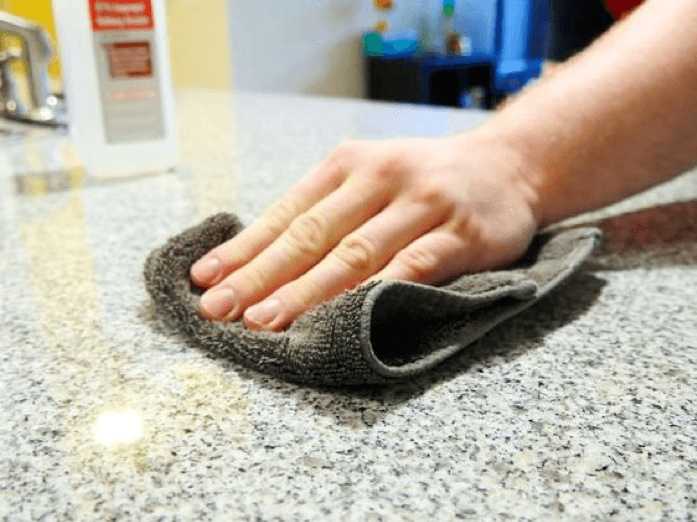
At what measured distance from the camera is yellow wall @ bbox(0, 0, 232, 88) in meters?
2.57

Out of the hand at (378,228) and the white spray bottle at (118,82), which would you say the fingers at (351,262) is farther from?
the white spray bottle at (118,82)

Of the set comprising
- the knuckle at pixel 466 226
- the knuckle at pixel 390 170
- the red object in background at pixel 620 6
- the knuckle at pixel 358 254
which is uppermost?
the red object in background at pixel 620 6

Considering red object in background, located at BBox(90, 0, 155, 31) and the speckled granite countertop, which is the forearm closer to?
the speckled granite countertop

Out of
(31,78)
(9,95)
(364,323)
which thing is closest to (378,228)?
(364,323)

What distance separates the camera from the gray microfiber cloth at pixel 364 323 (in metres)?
0.30

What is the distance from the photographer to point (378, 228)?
16.3 inches

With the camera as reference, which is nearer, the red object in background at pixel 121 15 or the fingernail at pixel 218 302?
the fingernail at pixel 218 302

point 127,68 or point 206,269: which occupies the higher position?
point 127,68

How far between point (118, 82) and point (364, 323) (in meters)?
0.54

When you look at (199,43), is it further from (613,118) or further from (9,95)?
(613,118)

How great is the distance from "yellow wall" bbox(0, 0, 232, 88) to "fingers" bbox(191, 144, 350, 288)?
2.25 m

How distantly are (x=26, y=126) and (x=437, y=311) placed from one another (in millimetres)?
1001

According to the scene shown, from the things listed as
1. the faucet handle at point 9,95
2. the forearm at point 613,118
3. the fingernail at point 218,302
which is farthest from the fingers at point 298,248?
the faucet handle at point 9,95

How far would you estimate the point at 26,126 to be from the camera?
1.11 meters
